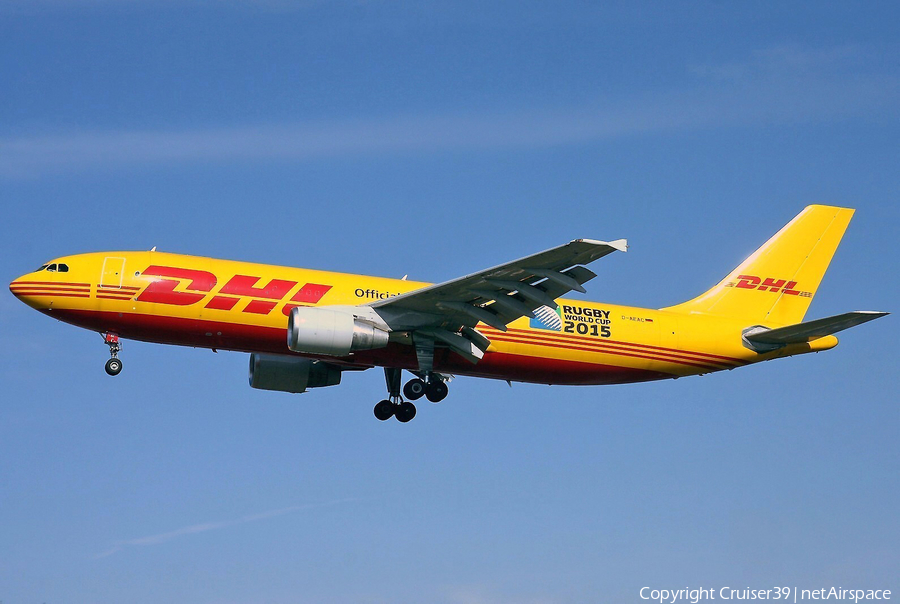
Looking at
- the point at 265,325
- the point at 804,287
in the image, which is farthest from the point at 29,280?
the point at 804,287

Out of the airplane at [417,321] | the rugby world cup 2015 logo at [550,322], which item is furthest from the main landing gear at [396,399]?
the rugby world cup 2015 logo at [550,322]

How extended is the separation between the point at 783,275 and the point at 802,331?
461 cm

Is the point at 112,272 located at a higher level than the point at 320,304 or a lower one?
higher

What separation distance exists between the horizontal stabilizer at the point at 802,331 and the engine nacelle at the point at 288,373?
13.7 meters

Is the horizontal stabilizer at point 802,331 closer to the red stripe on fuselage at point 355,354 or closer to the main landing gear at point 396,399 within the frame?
the red stripe on fuselage at point 355,354

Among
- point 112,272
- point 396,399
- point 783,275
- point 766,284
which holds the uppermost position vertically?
point 783,275

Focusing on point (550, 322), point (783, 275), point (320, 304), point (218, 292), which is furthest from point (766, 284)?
point (218, 292)

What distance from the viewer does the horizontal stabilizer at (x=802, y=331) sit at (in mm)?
34306

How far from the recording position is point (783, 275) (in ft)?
134

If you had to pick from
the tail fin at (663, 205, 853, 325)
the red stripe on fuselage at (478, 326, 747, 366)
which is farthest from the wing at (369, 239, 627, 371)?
the tail fin at (663, 205, 853, 325)

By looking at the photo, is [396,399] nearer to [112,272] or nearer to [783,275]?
[112,272]

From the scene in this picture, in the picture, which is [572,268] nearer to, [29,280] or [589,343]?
[589,343]

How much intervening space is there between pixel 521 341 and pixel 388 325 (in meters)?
A: 4.46

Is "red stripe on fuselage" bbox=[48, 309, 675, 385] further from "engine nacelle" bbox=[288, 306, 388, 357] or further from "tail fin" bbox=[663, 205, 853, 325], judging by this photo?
"tail fin" bbox=[663, 205, 853, 325]
